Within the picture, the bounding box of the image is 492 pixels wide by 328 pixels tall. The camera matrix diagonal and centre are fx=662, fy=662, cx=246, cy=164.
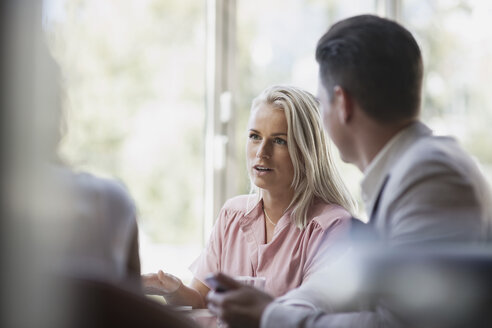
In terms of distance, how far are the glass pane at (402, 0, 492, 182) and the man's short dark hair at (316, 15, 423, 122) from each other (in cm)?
187

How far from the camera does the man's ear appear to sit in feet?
3.30

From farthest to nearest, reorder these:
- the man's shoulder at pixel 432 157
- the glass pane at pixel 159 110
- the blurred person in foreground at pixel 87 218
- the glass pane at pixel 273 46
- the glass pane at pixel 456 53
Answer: the glass pane at pixel 456 53 < the glass pane at pixel 273 46 < the glass pane at pixel 159 110 < the man's shoulder at pixel 432 157 < the blurred person in foreground at pixel 87 218

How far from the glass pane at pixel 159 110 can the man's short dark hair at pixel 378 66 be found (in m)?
0.46

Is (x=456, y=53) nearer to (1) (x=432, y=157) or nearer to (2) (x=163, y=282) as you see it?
(2) (x=163, y=282)

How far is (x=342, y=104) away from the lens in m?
1.02

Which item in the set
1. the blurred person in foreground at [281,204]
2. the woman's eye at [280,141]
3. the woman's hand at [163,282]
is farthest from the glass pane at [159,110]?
the woman's eye at [280,141]

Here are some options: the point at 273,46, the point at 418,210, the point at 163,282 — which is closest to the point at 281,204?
the point at 163,282

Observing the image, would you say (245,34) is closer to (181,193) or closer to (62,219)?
(181,193)

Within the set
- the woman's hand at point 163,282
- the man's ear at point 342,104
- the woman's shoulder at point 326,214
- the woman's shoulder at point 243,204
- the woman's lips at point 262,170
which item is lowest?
the woman's hand at point 163,282

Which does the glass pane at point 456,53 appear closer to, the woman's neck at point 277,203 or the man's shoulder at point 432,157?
the woman's neck at point 277,203

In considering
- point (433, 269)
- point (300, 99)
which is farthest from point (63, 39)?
point (300, 99)

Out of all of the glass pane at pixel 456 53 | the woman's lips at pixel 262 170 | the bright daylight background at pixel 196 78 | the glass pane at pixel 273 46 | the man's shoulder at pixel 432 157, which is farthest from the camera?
the glass pane at pixel 456 53

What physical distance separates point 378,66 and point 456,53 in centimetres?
212

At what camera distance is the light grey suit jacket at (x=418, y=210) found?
89 centimetres
